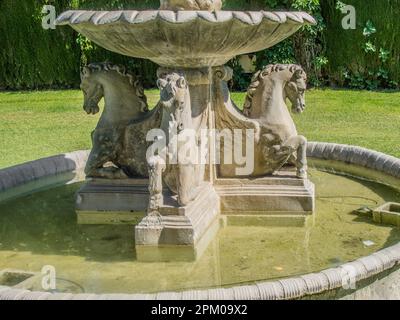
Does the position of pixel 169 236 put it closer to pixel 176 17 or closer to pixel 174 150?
pixel 174 150

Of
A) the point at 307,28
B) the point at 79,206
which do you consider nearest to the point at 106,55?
the point at 307,28

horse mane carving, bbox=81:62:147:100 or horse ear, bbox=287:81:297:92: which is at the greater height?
horse mane carving, bbox=81:62:147:100

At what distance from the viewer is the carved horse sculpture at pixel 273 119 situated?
510cm

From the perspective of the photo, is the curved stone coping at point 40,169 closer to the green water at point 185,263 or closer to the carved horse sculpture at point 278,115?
the green water at point 185,263

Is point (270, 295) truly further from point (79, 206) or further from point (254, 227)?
point (79, 206)

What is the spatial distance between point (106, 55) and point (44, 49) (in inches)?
54.4

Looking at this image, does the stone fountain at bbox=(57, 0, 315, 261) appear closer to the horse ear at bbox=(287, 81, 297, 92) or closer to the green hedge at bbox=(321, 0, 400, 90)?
the horse ear at bbox=(287, 81, 297, 92)

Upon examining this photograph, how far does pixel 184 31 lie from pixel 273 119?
4.21 feet

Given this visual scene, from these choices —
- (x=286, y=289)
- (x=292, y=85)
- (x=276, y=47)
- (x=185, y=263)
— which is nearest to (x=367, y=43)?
(x=276, y=47)

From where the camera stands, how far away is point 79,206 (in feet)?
16.8

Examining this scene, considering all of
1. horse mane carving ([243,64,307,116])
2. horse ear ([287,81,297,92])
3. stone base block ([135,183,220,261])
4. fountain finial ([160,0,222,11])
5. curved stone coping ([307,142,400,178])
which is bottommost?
stone base block ([135,183,220,261])

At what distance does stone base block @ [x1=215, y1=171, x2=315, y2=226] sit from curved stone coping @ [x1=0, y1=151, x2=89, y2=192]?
186 cm

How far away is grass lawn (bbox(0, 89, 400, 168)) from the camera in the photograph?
8.41 metres

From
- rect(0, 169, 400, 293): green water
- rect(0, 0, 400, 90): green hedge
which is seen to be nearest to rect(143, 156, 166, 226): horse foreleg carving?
rect(0, 169, 400, 293): green water
